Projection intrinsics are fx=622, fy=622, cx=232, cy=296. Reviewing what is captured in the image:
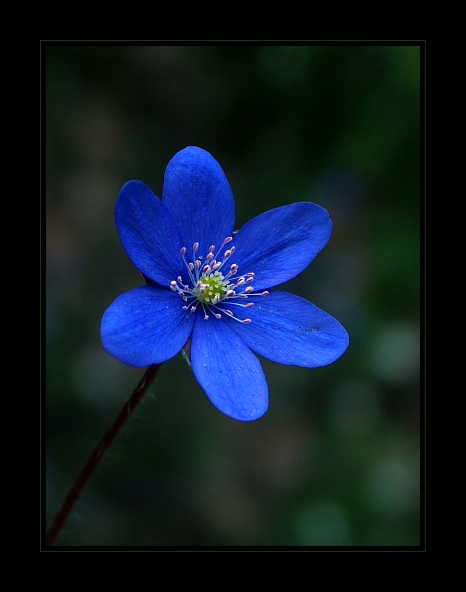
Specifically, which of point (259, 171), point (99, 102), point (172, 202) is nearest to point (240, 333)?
point (172, 202)

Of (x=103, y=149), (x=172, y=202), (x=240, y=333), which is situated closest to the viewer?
(x=172, y=202)

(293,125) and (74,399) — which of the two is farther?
(293,125)

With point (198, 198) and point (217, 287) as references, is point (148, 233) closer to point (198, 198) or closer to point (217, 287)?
point (198, 198)

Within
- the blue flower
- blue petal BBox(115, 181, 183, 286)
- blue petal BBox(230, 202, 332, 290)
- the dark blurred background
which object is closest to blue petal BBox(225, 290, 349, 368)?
the blue flower

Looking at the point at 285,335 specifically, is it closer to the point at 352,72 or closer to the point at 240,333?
the point at 240,333

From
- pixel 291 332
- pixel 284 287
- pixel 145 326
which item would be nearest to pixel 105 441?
pixel 145 326

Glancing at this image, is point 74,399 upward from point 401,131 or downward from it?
downward

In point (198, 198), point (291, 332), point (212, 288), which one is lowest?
point (291, 332)

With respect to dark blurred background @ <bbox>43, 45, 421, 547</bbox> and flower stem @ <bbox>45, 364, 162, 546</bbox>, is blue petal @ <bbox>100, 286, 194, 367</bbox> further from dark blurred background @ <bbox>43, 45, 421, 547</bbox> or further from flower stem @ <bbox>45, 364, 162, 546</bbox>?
dark blurred background @ <bbox>43, 45, 421, 547</bbox>

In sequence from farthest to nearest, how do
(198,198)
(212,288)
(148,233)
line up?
(212,288), (198,198), (148,233)
